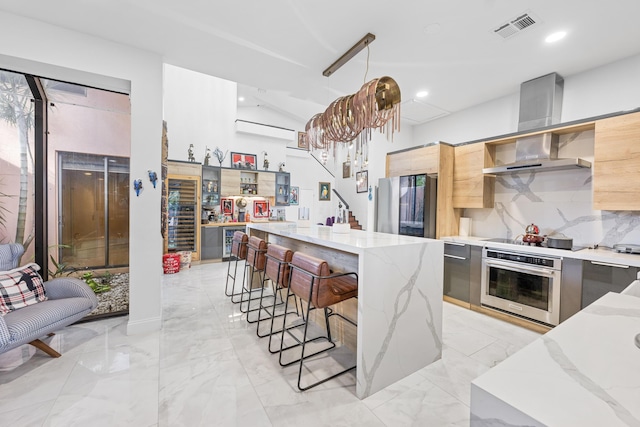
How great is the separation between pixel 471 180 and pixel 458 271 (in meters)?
1.29

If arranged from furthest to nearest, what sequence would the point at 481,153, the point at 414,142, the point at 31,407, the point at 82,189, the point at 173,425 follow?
the point at 414,142 → the point at 481,153 → the point at 82,189 → the point at 31,407 → the point at 173,425

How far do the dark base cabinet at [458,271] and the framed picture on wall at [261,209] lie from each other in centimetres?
470

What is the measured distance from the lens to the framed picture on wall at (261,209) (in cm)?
703

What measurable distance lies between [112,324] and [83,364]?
0.80 m

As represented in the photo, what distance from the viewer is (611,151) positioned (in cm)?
267

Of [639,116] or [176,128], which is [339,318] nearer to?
[639,116]

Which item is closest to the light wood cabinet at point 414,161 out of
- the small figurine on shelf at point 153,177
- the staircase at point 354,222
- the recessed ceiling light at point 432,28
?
the recessed ceiling light at point 432,28

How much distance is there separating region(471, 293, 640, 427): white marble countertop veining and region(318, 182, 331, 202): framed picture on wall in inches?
309

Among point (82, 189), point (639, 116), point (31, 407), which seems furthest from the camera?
point (82, 189)

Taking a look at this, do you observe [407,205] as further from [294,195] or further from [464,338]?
[294,195]

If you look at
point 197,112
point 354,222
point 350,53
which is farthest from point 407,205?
point 197,112

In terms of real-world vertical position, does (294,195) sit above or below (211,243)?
above

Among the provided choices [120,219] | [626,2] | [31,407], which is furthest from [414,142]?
[31,407]

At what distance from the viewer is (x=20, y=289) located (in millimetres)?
2314
